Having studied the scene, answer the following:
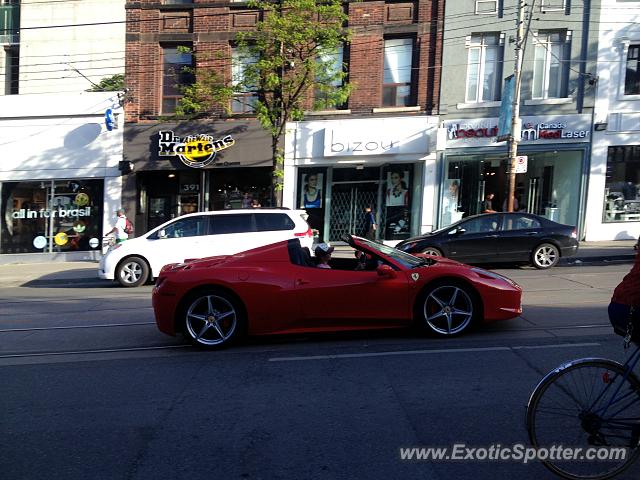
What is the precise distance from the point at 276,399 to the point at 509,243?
9.45 meters

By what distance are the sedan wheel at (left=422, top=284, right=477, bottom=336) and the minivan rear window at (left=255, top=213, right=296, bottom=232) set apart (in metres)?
6.74

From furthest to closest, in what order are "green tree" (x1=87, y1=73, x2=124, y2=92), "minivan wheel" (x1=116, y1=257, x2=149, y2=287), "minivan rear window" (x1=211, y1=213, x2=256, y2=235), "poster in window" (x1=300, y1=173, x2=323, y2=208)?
1. "green tree" (x1=87, y1=73, x2=124, y2=92)
2. "poster in window" (x1=300, y1=173, x2=323, y2=208)
3. "minivan wheel" (x1=116, y1=257, x2=149, y2=287)
4. "minivan rear window" (x1=211, y1=213, x2=256, y2=235)

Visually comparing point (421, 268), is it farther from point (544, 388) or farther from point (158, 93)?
point (158, 93)

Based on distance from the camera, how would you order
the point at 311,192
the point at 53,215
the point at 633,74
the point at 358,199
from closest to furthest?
the point at 633,74 → the point at 358,199 → the point at 311,192 → the point at 53,215

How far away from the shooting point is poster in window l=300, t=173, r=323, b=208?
63.5 feet

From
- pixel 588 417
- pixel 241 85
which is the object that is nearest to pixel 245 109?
pixel 241 85

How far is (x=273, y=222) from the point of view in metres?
→ 12.9

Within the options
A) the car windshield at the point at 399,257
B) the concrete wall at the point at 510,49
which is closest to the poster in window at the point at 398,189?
the concrete wall at the point at 510,49

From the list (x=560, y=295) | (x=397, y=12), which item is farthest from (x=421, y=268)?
(x=397, y=12)

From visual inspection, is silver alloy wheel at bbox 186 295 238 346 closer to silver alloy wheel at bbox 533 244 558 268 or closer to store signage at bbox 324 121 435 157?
silver alloy wheel at bbox 533 244 558 268

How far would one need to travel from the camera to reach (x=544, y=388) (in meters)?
3.26

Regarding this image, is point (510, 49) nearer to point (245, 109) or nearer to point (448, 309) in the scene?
point (245, 109)

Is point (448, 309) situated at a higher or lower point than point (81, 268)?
higher

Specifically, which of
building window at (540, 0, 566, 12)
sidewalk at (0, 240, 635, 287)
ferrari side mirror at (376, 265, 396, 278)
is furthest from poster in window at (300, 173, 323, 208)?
ferrari side mirror at (376, 265, 396, 278)
